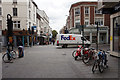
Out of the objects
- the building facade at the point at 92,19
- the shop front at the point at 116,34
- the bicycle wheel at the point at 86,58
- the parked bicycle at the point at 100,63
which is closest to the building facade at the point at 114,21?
the shop front at the point at 116,34

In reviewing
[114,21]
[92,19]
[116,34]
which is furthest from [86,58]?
[92,19]

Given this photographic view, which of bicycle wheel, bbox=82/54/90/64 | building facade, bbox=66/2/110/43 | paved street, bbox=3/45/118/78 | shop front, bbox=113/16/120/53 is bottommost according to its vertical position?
paved street, bbox=3/45/118/78

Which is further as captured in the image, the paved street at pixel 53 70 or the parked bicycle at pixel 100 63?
the parked bicycle at pixel 100 63

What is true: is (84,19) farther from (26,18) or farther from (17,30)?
(17,30)

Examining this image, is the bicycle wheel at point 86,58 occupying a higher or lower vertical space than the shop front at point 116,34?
lower

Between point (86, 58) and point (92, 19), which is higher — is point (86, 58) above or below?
below

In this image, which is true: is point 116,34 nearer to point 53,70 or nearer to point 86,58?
point 86,58

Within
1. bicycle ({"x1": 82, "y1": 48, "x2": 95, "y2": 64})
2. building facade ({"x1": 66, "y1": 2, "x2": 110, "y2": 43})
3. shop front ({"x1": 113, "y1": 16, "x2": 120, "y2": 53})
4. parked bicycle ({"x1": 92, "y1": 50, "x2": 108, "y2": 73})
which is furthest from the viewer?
building facade ({"x1": 66, "y1": 2, "x2": 110, "y2": 43})

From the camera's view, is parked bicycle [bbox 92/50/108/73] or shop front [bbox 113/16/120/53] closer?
parked bicycle [bbox 92/50/108/73]

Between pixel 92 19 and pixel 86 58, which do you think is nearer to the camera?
pixel 86 58

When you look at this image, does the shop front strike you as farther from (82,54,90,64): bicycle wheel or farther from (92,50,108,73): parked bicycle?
(92,50,108,73): parked bicycle

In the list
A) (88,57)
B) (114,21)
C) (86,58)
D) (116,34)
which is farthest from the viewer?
(114,21)

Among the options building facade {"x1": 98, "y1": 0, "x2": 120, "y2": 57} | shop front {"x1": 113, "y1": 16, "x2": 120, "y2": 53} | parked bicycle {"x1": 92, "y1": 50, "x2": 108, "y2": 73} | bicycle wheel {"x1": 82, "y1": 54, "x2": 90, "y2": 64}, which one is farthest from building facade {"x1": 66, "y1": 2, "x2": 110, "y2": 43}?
parked bicycle {"x1": 92, "y1": 50, "x2": 108, "y2": 73}

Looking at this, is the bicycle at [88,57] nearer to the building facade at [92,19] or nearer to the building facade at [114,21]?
the building facade at [114,21]
